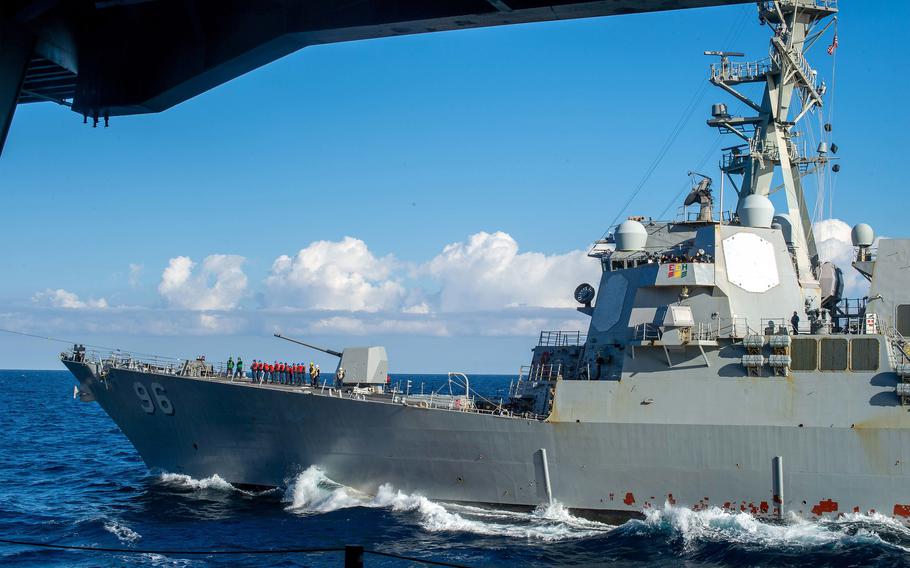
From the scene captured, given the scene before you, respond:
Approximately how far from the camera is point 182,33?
8.03 meters

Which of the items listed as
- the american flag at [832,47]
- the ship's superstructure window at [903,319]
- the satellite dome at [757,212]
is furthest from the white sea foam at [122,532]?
the american flag at [832,47]

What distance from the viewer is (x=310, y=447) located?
23094mm

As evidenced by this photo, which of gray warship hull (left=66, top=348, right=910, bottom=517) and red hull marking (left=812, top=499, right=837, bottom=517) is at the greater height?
gray warship hull (left=66, top=348, right=910, bottom=517)

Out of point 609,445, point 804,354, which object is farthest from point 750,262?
point 609,445

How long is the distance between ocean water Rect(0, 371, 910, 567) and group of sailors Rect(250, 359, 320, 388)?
349cm

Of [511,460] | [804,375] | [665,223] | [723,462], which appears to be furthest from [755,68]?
[511,460]

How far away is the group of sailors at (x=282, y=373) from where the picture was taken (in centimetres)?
2597

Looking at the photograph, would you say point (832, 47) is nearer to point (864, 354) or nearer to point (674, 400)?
point (864, 354)

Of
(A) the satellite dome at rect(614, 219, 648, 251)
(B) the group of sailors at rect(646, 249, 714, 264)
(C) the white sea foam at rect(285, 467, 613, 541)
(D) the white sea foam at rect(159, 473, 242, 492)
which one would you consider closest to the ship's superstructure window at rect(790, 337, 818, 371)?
(B) the group of sailors at rect(646, 249, 714, 264)

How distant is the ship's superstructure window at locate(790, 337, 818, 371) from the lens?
20.0 m

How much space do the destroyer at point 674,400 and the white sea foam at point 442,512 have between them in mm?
305

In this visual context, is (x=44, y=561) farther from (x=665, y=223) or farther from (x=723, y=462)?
(x=665, y=223)

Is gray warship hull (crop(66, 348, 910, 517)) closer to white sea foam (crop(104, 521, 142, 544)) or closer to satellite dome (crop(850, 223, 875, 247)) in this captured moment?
white sea foam (crop(104, 521, 142, 544))

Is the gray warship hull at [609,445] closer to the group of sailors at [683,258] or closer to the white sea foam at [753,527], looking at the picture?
the white sea foam at [753,527]
